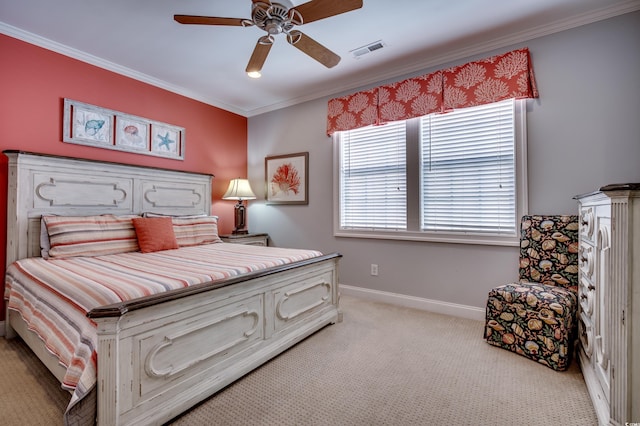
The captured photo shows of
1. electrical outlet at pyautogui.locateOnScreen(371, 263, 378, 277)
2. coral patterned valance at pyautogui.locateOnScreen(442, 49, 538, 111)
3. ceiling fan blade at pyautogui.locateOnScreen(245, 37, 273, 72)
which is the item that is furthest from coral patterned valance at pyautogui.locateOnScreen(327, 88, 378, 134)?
electrical outlet at pyautogui.locateOnScreen(371, 263, 378, 277)

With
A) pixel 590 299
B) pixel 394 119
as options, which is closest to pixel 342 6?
pixel 394 119

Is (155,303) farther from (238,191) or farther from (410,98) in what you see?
(410,98)

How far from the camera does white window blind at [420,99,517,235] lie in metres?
2.70

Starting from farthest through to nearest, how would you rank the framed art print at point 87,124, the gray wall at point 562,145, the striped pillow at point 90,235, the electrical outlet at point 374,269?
the electrical outlet at point 374,269 → the framed art print at point 87,124 → the striped pillow at point 90,235 → the gray wall at point 562,145

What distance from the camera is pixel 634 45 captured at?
2.20 metres

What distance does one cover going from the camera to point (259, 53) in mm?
2209

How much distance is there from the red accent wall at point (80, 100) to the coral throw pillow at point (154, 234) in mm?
889

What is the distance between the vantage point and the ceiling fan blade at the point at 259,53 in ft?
6.84

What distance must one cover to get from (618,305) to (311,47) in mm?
2227

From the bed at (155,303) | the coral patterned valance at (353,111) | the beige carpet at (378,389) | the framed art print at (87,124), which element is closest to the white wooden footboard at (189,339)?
the bed at (155,303)

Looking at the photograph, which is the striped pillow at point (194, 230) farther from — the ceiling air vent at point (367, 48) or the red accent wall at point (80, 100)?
the ceiling air vent at point (367, 48)

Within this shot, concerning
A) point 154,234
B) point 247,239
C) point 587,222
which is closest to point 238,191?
point 247,239

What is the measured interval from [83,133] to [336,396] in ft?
10.6

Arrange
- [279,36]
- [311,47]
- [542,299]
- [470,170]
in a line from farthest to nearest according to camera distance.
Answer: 1. [470,170]
2. [279,36]
3. [311,47]
4. [542,299]
